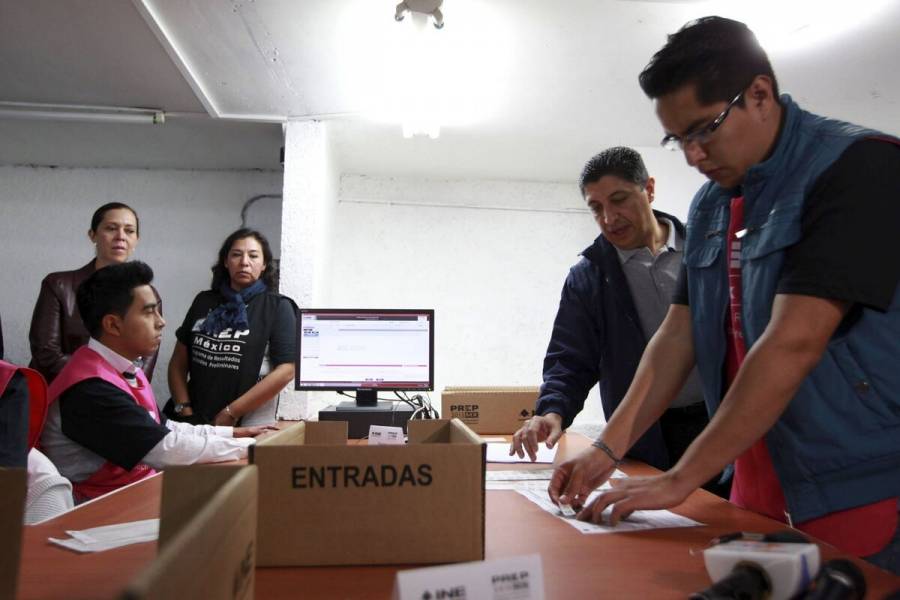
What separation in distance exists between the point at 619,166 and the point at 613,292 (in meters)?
0.34

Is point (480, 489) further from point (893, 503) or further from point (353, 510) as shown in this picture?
point (893, 503)

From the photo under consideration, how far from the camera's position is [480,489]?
76 centimetres

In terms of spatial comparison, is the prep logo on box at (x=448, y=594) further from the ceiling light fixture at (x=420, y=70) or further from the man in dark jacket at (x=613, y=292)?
the ceiling light fixture at (x=420, y=70)

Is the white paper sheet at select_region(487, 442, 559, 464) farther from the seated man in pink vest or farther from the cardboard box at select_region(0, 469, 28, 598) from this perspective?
the cardboard box at select_region(0, 469, 28, 598)

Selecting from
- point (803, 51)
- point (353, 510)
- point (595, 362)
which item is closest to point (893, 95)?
point (803, 51)

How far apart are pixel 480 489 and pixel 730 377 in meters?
0.58

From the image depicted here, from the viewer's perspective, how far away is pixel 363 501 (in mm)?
751

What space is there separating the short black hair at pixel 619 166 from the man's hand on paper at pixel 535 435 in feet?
2.21

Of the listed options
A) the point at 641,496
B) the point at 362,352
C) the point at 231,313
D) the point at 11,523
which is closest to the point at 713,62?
the point at 641,496

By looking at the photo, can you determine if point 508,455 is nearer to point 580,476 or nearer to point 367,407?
point 580,476

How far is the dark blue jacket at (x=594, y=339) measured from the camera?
168 centimetres

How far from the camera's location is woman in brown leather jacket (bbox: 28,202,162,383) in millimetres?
2887

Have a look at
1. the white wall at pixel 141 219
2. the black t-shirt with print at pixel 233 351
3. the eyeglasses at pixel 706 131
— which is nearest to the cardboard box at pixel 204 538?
the eyeglasses at pixel 706 131

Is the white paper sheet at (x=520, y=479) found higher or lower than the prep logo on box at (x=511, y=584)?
lower
